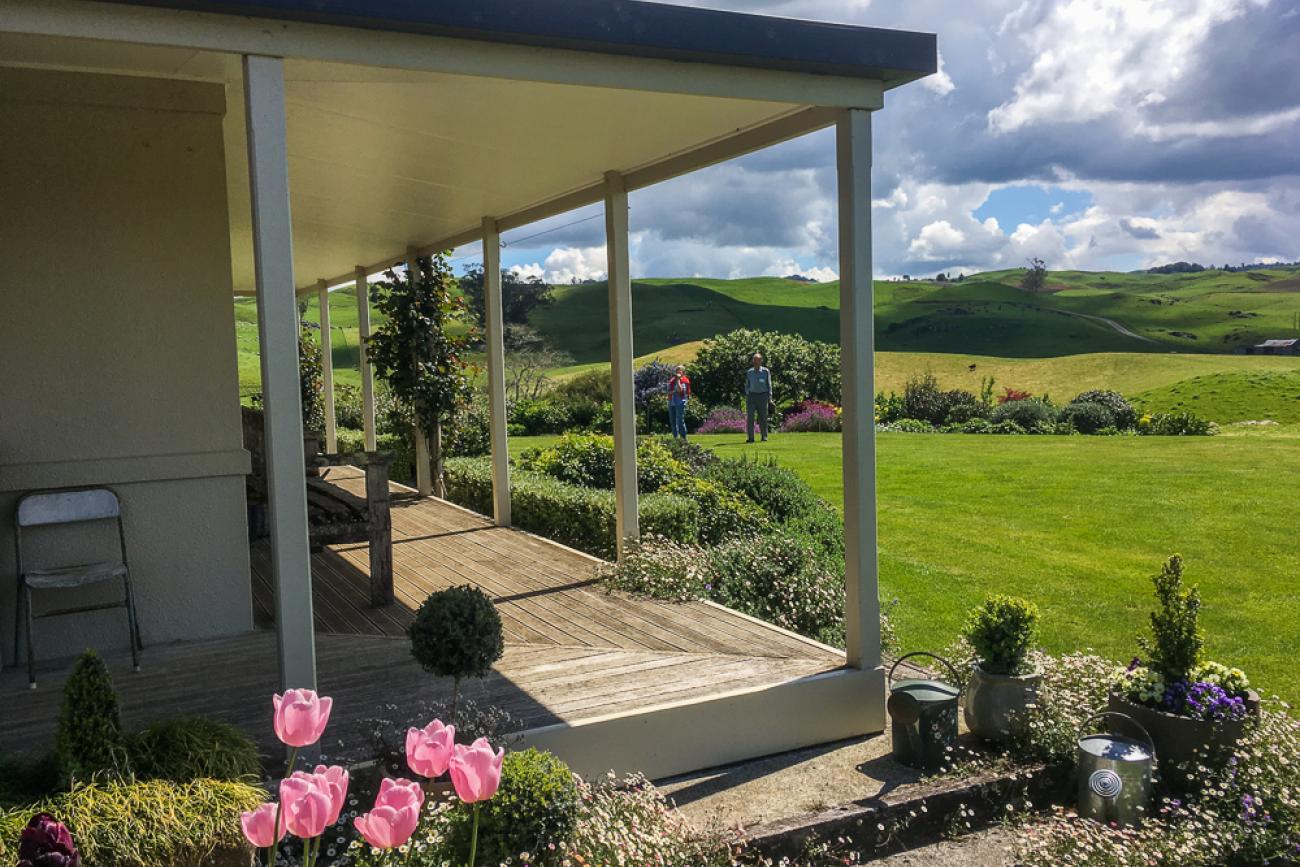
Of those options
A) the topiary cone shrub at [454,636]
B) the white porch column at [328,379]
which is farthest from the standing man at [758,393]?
the topiary cone shrub at [454,636]

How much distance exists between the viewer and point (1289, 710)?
15.8 feet

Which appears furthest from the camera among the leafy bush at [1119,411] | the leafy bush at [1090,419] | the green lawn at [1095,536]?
the leafy bush at [1119,411]

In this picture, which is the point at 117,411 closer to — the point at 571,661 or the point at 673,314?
the point at 571,661

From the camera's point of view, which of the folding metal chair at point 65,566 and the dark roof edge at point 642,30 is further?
the folding metal chair at point 65,566

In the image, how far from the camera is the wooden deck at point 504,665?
12.7 feet

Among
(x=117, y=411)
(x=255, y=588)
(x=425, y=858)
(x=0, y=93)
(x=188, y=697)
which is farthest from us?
(x=255, y=588)

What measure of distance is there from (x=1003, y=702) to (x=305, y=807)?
10.9ft

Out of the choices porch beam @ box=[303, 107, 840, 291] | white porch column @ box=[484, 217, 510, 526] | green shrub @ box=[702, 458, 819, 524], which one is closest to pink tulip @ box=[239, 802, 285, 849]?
porch beam @ box=[303, 107, 840, 291]

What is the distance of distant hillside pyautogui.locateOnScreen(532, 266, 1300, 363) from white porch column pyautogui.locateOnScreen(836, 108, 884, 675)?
40247 mm

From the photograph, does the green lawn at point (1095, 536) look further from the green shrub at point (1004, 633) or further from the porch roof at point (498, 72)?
the porch roof at point (498, 72)

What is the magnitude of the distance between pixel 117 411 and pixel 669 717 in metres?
2.79

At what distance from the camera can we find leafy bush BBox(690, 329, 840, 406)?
20219 millimetres

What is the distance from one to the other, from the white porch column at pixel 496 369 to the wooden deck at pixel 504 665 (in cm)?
190

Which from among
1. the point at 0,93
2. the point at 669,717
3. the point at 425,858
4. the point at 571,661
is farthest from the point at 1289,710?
the point at 0,93
